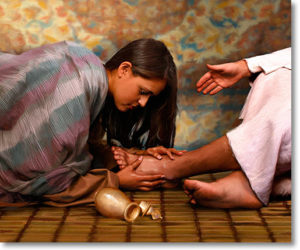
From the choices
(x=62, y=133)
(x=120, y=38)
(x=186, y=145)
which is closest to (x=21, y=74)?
(x=62, y=133)

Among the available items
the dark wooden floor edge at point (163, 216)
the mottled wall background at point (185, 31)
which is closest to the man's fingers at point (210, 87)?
the mottled wall background at point (185, 31)

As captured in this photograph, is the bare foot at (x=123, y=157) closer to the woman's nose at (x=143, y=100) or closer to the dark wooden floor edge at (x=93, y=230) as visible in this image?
the woman's nose at (x=143, y=100)

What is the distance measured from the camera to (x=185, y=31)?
171cm

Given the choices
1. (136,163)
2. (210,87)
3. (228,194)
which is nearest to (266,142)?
(228,194)

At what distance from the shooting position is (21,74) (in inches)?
57.6

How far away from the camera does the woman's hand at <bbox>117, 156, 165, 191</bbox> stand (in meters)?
1.59

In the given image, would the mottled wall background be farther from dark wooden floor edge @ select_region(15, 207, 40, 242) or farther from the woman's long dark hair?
dark wooden floor edge @ select_region(15, 207, 40, 242)

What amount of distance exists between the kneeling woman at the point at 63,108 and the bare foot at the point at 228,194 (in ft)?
0.69

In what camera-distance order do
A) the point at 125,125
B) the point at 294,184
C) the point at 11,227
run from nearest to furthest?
the point at 11,227 < the point at 294,184 < the point at 125,125

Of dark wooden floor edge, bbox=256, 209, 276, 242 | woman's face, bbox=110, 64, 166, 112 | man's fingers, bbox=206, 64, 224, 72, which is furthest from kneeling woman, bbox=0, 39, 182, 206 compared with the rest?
dark wooden floor edge, bbox=256, 209, 276, 242

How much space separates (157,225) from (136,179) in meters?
0.27

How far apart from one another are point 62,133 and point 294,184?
0.63 m

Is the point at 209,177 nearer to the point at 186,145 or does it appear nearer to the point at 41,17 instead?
the point at 186,145

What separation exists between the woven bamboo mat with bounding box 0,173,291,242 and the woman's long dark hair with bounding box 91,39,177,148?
0.29 metres
